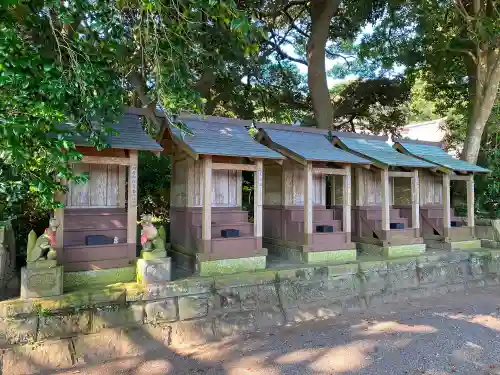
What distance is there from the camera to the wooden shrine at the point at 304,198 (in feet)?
22.7

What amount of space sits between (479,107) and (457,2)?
3.26m

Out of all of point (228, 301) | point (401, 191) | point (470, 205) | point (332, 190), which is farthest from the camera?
point (401, 191)

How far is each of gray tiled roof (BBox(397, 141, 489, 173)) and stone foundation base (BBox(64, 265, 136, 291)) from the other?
761 cm

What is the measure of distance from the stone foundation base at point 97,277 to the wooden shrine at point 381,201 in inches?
213

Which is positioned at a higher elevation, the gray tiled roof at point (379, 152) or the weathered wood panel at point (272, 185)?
the gray tiled roof at point (379, 152)

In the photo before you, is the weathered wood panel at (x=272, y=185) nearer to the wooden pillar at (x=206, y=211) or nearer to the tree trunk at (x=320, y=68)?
the wooden pillar at (x=206, y=211)

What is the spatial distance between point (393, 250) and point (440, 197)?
3407 mm

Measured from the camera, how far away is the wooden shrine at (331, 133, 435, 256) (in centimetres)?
778

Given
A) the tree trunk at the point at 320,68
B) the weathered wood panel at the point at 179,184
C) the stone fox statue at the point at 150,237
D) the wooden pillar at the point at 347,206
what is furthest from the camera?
the tree trunk at the point at 320,68

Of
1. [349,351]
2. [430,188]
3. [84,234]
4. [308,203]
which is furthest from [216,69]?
[430,188]

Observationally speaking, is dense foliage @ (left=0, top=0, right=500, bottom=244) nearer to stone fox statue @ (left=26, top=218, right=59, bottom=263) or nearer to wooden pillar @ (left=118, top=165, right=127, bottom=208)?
stone fox statue @ (left=26, top=218, right=59, bottom=263)

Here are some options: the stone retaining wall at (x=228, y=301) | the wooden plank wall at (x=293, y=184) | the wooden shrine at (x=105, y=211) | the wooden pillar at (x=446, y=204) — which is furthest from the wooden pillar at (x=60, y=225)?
the wooden pillar at (x=446, y=204)

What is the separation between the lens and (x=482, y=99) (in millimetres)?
11094

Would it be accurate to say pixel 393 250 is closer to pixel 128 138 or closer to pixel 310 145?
pixel 310 145
